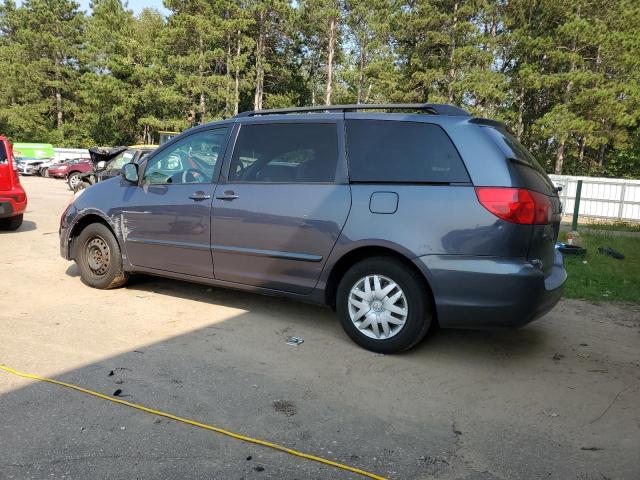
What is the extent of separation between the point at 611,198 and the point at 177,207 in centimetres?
1667

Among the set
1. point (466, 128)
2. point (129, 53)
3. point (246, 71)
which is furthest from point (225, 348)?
point (129, 53)

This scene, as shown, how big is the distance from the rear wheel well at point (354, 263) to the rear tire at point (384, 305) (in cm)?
3

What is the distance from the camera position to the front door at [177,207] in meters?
4.92

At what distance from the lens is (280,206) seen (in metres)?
4.45

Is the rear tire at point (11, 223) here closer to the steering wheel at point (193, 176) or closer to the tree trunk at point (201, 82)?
the steering wheel at point (193, 176)

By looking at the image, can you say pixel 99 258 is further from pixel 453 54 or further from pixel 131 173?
pixel 453 54

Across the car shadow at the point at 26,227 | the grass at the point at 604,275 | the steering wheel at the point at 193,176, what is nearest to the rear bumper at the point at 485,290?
the steering wheel at the point at 193,176

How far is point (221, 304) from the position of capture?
5.35 metres

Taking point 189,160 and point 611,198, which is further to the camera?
point 611,198

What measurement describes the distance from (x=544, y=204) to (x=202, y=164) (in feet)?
9.85

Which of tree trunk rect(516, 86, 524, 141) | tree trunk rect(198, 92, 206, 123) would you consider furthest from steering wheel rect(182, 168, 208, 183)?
tree trunk rect(198, 92, 206, 123)

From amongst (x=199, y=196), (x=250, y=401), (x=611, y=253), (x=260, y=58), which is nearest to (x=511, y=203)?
(x=250, y=401)

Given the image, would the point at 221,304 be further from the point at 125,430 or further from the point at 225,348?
the point at 125,430

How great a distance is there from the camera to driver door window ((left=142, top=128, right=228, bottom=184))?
498cm
